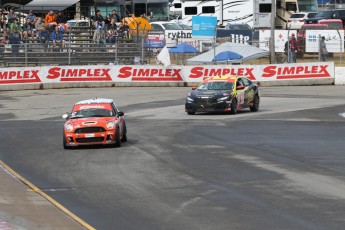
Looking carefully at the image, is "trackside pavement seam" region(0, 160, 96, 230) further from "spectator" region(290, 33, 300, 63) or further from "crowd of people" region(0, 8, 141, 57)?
"spectator" region(290, 33, 300, 63)

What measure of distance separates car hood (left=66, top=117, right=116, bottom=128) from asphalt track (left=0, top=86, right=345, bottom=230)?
0.77 metres

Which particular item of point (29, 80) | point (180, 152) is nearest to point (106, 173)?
point (180, 152)

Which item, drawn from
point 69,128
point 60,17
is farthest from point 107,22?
point 69,128

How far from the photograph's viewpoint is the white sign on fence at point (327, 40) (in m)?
56.8

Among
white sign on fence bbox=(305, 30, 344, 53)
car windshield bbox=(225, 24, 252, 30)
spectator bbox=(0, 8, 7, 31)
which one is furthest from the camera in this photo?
car windshield bbox=(225, 24, 252, 30)

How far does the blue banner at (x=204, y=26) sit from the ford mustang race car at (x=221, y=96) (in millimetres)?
25738

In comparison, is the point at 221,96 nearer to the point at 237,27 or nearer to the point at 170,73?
the point at 170,73

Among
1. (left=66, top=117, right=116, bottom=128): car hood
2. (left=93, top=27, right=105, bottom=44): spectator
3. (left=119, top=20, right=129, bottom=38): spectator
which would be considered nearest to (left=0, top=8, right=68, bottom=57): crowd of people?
(left=93, top=27, right=105, bottom=44): spectator

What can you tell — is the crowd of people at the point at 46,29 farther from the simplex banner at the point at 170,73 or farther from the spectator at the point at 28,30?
the simplex banner at the point at 170,73

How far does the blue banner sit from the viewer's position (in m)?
63.9

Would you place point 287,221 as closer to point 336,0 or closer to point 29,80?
point 29,80

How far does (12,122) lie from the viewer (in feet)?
119

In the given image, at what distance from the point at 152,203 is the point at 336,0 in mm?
71808

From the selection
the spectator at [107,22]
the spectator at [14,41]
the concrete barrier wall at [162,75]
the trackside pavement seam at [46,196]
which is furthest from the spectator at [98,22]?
the trackside pavement seam at [46,196]
